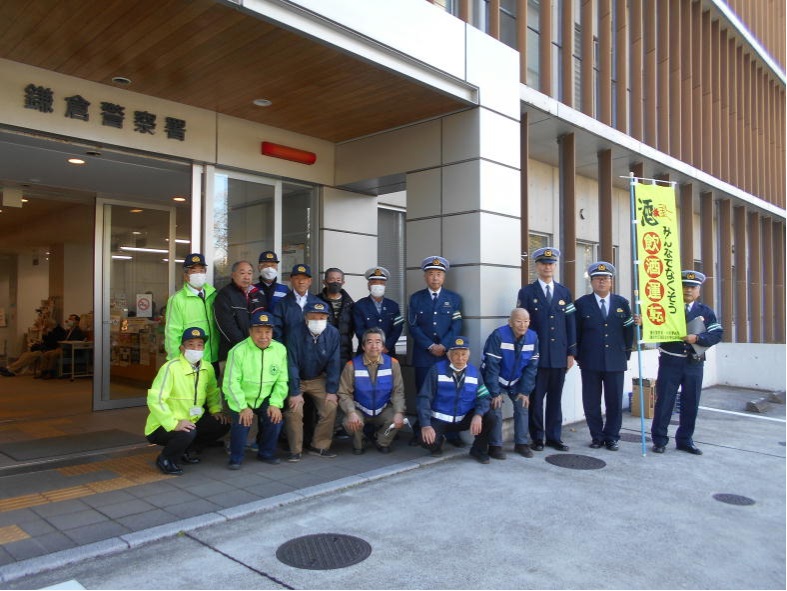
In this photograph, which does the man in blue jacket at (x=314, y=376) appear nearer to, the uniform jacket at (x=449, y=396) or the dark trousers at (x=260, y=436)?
the dark trousers at (x=260, y=436)

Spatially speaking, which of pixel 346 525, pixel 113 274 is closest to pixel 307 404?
pixel 346 525

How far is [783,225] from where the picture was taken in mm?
18438

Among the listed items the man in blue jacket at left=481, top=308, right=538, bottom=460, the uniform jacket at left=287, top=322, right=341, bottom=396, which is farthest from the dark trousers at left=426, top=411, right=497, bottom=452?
the uniform jacket at left=287, top=322, right=341, bottom=396

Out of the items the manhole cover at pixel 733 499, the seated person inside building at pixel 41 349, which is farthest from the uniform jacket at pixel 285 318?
the seated person inside building at pixel 41 349

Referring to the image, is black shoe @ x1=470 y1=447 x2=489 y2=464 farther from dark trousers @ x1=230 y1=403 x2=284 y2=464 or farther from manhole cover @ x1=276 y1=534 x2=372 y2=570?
manhole cover @ x1=276 y1=534 x2=372 y2=570

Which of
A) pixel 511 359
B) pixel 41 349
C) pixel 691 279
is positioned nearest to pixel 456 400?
pixel 511 359

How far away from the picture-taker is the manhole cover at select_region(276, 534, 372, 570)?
12.5 ft

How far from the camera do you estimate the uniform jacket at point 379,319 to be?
7090 mm

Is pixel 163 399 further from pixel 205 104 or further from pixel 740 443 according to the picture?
pixel 740 443

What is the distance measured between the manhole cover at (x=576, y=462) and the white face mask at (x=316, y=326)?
105 inches

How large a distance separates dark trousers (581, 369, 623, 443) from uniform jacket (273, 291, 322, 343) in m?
3.25

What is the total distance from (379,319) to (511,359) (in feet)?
5.08

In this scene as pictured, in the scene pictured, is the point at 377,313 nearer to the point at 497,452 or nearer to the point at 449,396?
the point at 449,396

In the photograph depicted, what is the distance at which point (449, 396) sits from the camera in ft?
20.3
